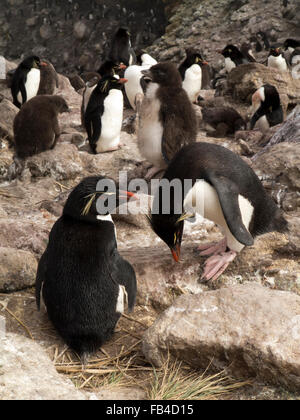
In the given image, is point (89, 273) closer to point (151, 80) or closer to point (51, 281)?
point (51, 281)

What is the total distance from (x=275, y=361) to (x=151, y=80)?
3.78m

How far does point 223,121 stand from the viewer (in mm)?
7926

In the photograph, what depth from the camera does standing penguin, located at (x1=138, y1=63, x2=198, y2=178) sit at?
209 inches

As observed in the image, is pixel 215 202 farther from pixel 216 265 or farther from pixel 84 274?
pixel 84 274

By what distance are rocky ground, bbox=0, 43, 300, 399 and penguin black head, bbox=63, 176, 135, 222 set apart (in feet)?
1.80

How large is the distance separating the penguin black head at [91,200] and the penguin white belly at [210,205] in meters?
0.44

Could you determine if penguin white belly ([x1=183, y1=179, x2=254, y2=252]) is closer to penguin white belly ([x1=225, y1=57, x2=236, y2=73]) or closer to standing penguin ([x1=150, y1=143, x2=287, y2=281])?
standing penguin ([x1=150, y1=143, x2=287, y2=281])

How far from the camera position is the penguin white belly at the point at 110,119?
6820mm

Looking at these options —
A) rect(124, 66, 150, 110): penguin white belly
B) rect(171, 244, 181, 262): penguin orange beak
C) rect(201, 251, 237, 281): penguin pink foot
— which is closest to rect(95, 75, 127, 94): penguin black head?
rect(124, 66, 150, 110): penguin white belly

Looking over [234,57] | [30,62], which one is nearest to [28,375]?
[30,62]

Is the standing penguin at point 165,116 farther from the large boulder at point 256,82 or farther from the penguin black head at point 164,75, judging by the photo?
the large boulder at point 256,82

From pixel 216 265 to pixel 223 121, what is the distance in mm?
5026
